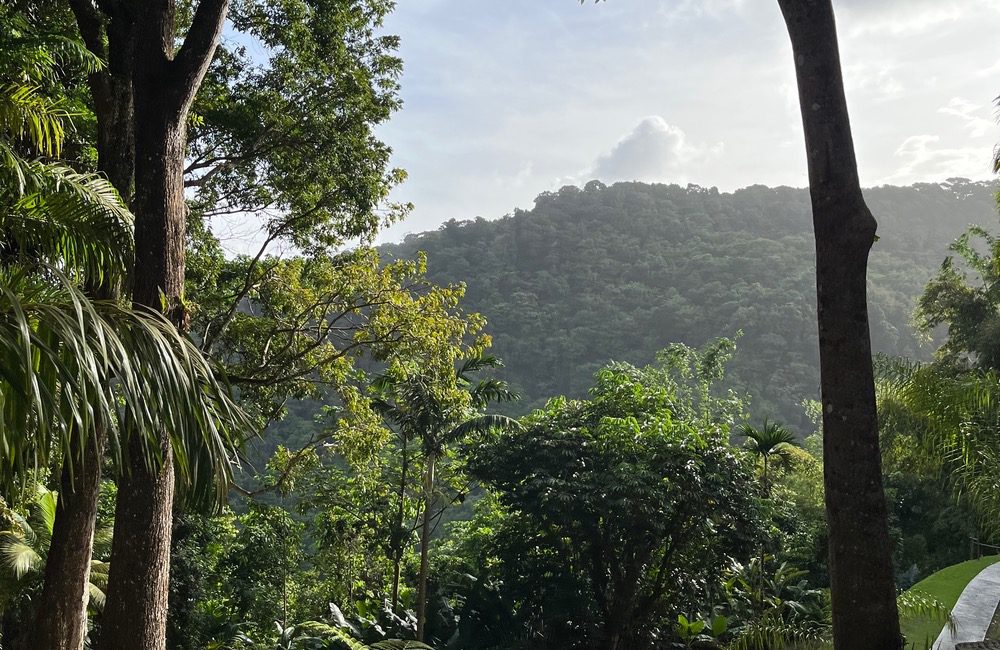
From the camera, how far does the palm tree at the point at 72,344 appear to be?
93.8 inches

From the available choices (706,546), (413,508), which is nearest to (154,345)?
(706,546)

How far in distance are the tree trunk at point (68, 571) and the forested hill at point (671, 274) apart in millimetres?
31854

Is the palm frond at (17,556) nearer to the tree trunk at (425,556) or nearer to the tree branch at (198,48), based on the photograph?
the tree trunk at (425,556)

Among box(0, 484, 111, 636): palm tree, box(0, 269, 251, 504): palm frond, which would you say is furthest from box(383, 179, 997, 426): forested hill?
box(0, 269, 251, 504): palm frond

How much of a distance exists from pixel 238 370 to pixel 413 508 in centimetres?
975

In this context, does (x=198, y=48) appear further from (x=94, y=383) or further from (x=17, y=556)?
(x=17, y=556)

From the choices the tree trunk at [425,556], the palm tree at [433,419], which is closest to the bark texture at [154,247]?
the palm tree at [433,419]

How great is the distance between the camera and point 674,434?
1340 cm

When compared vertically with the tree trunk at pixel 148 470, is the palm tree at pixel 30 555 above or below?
below

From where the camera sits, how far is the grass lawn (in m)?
7.21

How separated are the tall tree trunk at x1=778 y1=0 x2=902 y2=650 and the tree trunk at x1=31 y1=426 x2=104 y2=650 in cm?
484

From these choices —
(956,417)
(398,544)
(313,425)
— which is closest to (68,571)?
(956,417)

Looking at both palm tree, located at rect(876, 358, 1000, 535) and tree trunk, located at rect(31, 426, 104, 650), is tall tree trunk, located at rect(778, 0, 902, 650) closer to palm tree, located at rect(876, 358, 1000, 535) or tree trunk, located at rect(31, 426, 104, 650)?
palm tree, located at rect(876, 358, 1000, 535)

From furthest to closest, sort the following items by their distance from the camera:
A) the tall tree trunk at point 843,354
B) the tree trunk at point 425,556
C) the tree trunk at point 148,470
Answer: the tree trunk at point 425,556 < the tree trunk at point 148,470 < the tall tree trunk at point 843,354
